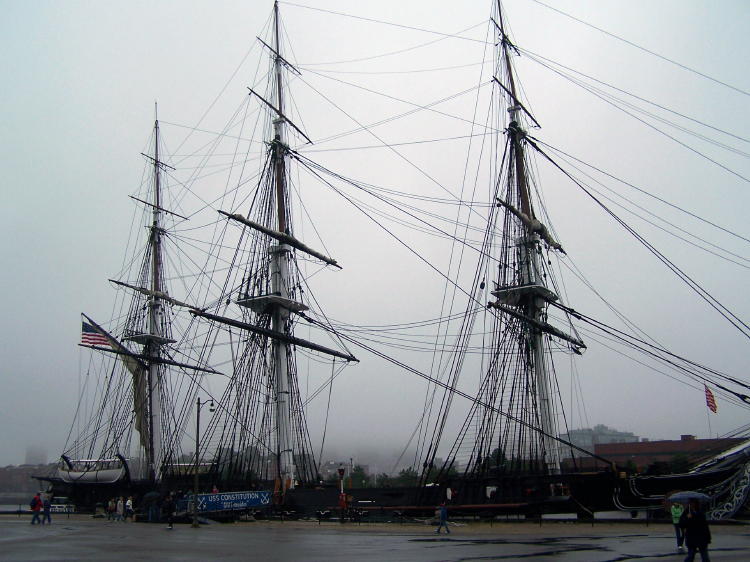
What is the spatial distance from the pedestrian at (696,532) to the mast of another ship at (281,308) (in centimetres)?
2613

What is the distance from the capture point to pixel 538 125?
40531mm

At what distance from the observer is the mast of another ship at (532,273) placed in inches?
1300

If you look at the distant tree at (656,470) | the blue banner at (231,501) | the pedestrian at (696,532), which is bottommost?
the blue banner at (231,501)

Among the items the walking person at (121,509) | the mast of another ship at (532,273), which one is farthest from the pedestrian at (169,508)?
the mast of another ship at (532,273)

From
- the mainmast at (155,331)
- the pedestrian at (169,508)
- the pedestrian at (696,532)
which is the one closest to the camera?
the pedestrian at (696,532)

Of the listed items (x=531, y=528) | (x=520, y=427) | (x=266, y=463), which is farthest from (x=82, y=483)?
(x=531, y=528)

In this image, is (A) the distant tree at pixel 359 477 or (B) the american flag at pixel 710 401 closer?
(B) the american flag at pixel 710 401

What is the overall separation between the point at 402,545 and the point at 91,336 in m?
36.4

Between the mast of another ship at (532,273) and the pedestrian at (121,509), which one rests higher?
the mast of another ship at (532,273)

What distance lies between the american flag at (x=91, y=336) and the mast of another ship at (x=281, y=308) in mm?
15739

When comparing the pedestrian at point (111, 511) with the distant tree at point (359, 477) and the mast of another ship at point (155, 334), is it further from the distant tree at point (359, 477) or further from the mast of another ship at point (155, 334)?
the distant tree at point (359, 477)

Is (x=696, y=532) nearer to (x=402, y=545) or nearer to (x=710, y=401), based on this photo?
(x=402, y=545)

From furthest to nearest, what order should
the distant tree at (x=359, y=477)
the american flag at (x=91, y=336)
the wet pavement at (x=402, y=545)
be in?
the distant tree at (x=359, y=477) < the american flag at (x=91, y=336) < the wet pavement at (x=402, y=545)

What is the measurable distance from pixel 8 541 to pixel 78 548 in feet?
13.2
